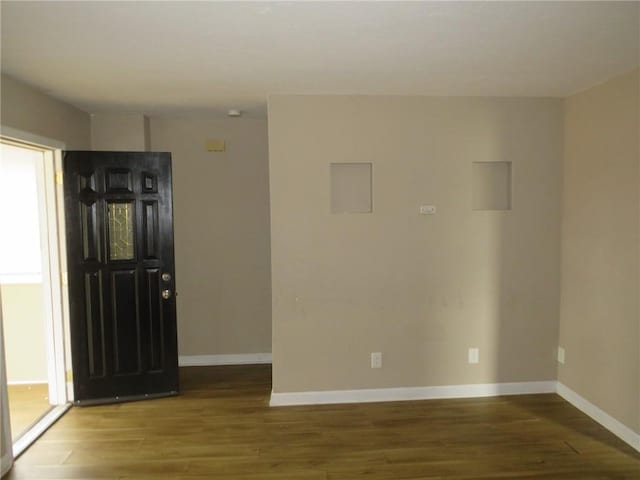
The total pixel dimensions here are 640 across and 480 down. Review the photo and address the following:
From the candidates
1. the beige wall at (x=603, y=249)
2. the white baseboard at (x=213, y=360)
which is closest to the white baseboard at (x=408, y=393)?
the beige wall at (x=603, y=249)

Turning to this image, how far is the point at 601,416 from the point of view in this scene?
3.03 meters

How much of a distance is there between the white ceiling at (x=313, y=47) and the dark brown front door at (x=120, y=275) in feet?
2.02

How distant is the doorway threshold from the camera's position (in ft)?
9.06

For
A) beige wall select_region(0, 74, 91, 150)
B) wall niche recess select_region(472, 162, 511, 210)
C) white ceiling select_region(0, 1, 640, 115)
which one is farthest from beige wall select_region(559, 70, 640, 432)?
beige wall select_region(0, 74, 91, 150)

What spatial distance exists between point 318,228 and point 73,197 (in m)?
1.94

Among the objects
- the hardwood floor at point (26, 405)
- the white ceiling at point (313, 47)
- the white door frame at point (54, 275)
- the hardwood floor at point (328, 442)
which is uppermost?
the white ceiling at point (313, 47)

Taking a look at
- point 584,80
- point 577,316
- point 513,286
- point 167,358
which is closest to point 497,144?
point 584,80

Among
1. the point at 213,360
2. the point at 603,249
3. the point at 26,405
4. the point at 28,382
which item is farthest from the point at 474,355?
the point at 28,382

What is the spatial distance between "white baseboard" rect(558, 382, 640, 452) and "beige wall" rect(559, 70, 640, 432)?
0.04 metres

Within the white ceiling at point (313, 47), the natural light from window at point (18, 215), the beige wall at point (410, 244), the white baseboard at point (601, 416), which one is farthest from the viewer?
the natural light from window at point (18, 215)

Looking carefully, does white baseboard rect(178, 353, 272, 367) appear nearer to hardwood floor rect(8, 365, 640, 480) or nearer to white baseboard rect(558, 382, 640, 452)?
hardwood floor rect(8, 365, 640, 480)

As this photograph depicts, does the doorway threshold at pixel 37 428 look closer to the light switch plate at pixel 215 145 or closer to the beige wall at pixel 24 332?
the beige wall at pixel 24 332

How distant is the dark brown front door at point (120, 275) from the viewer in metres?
3.40

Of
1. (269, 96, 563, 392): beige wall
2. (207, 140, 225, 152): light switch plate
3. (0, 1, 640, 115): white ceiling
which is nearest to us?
(0, 1, 640, 115): white ceiling
